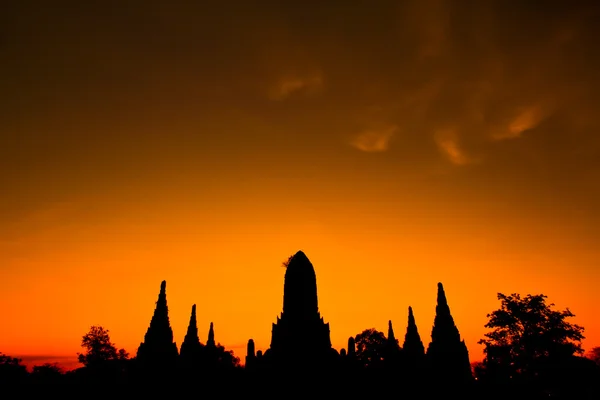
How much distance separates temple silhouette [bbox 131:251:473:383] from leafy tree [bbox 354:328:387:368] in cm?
2820

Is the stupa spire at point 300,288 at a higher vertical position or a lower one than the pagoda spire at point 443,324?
higher

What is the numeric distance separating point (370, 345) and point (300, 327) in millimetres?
39393

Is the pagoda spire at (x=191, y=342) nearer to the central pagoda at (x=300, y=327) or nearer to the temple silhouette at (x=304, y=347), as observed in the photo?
the temple silhouette at (x=304, y=347)

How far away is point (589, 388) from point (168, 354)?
3345 centimetres

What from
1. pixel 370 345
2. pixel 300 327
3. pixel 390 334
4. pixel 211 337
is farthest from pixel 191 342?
pixel 370 345

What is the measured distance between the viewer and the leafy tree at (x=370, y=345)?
69.4m

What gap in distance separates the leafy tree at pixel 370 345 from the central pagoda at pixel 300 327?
35.4 m

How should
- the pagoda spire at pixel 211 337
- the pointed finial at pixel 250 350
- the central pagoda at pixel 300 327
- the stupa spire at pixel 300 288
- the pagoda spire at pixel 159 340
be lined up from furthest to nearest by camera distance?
the pagoda spire at pixel 211 337 → the pointed finial at pixel 250 350 → the stupa spire at pixel 300 288 → the central pagoda at pixel 300 327 → the pagoda spire at pixel 159 340

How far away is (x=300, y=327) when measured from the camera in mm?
37156

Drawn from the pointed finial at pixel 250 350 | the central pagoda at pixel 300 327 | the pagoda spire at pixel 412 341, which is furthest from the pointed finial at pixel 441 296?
the pointed finial at pixel 250 350

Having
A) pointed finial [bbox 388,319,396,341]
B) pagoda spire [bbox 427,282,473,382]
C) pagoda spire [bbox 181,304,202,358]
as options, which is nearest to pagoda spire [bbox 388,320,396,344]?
pointed finial [bbox 388,319,396,341]

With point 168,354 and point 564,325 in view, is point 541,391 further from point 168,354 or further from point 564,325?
point 168,354

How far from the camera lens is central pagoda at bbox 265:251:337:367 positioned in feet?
117

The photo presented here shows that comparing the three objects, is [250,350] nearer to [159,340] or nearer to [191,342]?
[191,342]
